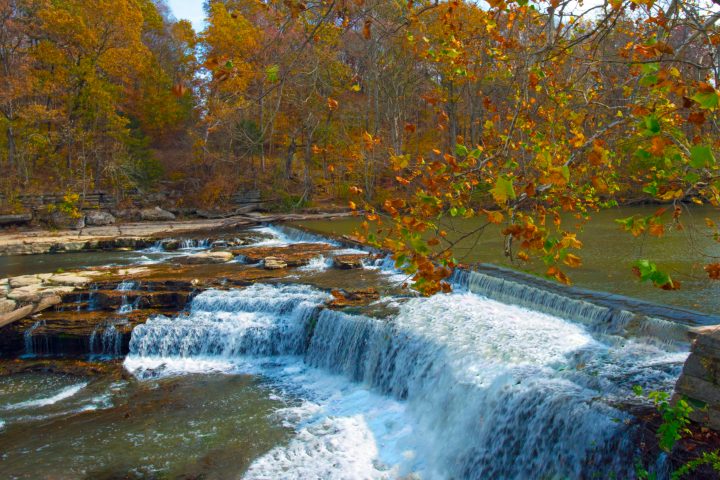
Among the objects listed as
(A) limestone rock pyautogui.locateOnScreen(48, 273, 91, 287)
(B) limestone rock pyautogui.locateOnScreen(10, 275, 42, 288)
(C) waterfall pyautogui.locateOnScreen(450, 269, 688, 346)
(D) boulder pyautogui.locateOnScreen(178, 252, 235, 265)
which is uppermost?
(C) waterfall pyautogui.locateOnScreen(450, 269, 688, 346)

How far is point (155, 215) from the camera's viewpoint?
23.1m

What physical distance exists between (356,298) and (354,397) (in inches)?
96.1

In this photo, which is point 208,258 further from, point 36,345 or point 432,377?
point 432,377

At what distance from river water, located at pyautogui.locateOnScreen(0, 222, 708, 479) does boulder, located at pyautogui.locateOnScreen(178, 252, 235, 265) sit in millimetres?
3890

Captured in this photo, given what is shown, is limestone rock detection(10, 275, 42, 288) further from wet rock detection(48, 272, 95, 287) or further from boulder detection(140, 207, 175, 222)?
boulder detection(140, 207, 175, 222)

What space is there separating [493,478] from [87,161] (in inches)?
992

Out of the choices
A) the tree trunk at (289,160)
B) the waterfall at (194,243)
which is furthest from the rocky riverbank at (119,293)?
the tree trunk at (289,160)

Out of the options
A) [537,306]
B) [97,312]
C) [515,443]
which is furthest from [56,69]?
[515,443]

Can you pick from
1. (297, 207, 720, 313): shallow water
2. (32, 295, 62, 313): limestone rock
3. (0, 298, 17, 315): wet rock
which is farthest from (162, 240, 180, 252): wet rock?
(297, 207, 720, 313): shallow water

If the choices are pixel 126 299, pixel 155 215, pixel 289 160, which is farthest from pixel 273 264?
pixel 289 160

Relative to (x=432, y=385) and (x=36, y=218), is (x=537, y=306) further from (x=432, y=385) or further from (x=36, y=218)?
(x=36, y=218)

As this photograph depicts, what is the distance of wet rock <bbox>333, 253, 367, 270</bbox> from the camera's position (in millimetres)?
12742

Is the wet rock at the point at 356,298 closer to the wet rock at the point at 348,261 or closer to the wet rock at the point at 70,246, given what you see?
the wet rock at the point at 348,261

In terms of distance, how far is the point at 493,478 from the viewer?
18.7ft
